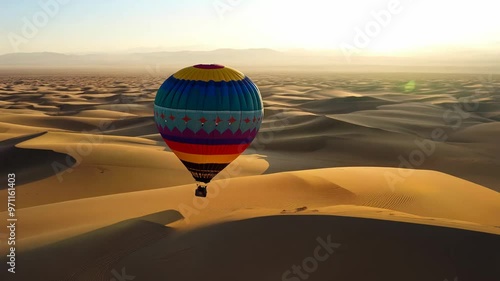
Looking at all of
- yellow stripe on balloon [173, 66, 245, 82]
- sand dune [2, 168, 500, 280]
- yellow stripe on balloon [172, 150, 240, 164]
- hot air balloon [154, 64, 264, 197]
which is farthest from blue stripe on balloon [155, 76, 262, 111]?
sand dune [2, 168, 500, 280]

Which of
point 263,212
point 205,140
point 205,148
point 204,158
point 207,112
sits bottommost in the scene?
point 263,212

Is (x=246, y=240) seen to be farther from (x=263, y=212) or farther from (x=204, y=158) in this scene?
(x=204, y=158)

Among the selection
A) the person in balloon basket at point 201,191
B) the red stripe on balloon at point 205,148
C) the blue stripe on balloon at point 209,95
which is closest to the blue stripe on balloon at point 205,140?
the red stripe on balloon at point 205,148

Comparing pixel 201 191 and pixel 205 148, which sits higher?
pixel 205 148

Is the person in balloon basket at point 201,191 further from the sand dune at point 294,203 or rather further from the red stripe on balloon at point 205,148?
the red stripe on balloon at point 205,148

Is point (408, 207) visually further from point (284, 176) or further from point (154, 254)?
point (154, 254)

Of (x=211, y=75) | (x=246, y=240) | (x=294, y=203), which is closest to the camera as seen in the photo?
(x=246, y=240)

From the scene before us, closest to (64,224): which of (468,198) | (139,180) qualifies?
(139,180)

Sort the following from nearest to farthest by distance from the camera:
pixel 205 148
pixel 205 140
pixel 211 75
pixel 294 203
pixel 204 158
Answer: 1. pixel 211 75
2. pixel 205 140
3. pixel 205 148
4. pixel 204 158
5. pixel 294 203

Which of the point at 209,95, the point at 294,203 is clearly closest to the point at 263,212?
the point at 294,203
